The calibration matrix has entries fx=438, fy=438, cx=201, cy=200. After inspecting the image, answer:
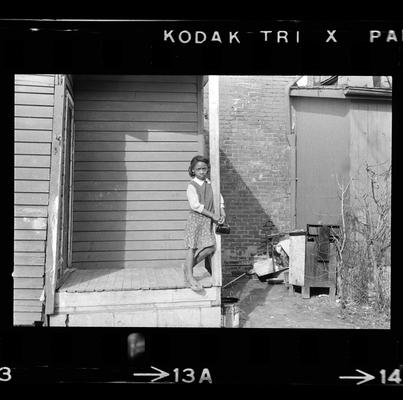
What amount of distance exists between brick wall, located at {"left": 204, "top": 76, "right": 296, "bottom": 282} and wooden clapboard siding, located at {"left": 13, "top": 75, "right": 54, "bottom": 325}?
4.07m

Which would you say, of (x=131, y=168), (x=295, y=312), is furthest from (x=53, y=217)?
(x=295, y=312)

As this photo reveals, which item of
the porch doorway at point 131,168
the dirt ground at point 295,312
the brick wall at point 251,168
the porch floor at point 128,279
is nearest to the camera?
the porch floor at point 128,279

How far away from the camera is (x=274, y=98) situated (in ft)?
27.6

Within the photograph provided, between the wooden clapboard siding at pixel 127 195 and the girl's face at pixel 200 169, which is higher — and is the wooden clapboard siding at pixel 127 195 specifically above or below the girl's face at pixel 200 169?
below

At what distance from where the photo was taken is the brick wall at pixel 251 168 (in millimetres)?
8250

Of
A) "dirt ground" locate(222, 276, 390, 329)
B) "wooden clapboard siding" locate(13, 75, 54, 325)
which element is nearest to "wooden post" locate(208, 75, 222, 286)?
"dirt ground" locate(222, 276, 390, 329)

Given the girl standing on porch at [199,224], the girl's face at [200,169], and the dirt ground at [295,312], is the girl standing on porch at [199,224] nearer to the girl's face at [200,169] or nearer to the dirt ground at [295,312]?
the girl's face at [200,169]

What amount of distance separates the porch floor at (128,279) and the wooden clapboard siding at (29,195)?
0.36 meters

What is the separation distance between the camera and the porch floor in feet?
16.1

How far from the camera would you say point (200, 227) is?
4930 millimetres

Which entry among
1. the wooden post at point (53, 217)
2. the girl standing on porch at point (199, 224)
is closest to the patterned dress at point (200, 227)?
the girl standing on porch at point (199, 224)
